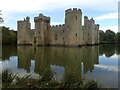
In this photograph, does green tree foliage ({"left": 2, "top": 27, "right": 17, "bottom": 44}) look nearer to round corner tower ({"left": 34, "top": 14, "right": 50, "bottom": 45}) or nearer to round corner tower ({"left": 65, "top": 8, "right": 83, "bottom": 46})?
round corner tower ({"left": 34, "top": 14, "right": 50, "bottom": 45})

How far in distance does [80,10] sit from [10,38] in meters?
21.7

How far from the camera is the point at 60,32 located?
34094 mm

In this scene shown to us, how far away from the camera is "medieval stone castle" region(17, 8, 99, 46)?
2936 cm

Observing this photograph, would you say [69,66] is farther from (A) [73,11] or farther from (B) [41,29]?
(B) [41,29]

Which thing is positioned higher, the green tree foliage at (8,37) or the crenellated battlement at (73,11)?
the crenellated battlement at (73,11)

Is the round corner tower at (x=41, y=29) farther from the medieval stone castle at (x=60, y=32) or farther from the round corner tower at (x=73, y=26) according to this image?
the round corner tower at (x=73, y=26)

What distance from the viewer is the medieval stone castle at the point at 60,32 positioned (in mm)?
29359

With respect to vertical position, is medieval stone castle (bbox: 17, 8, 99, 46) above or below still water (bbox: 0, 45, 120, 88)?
above

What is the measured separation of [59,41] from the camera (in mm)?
34281

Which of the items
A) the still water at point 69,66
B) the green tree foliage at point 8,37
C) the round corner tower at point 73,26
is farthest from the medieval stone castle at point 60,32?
the still water at point 69,66

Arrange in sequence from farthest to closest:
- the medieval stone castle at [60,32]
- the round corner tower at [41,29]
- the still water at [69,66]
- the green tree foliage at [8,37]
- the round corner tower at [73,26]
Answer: the green tree foliage at [8,37] < the round corner tower at [41,29] < the medieval stone castle at [60,32] < the round corner tower at [73,26] < the still water at [69,66]

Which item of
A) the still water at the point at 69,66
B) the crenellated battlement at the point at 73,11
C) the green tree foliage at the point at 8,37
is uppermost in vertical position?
the crenellated battlement at the point at 73,11

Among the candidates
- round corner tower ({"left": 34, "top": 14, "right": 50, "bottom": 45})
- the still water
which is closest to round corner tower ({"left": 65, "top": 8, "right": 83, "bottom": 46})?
round corner tower ({"left": 34, "top": 14, "right": 50, "bottom": 45})

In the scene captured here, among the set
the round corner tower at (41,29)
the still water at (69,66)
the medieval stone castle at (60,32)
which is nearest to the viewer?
the still water at (69,66)
